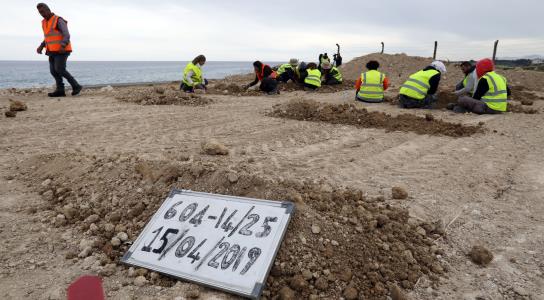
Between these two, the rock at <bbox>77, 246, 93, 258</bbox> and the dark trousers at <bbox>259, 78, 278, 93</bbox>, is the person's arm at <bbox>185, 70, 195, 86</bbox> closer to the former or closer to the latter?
the dark trousers at <bbox>259, 78, 278, 93</bbox>

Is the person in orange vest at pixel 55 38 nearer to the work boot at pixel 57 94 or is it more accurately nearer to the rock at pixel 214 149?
the work boot at pixel 57 94

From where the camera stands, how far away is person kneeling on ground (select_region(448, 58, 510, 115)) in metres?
6.90

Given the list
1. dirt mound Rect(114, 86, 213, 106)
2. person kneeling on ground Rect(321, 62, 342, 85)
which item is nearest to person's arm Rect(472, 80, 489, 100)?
dirt mound Rect(114, 86, 213, 106)

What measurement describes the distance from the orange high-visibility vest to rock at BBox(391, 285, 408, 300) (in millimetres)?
7946

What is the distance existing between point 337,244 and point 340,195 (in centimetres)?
62

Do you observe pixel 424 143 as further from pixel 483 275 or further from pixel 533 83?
pixel 533 83

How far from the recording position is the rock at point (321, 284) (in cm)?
201

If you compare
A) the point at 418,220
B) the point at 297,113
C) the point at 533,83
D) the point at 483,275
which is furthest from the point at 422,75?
the point at 533,83

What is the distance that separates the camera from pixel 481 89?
6.99 meters

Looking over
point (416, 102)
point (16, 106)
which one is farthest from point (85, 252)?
point (416, 102)

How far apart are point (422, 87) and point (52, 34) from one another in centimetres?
760

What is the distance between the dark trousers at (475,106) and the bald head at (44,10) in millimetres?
8519

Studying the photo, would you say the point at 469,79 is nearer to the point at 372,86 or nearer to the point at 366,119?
the point at 372,86

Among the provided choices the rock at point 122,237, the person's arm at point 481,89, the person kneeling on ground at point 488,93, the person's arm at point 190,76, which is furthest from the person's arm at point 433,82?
the rock at point 122,237
